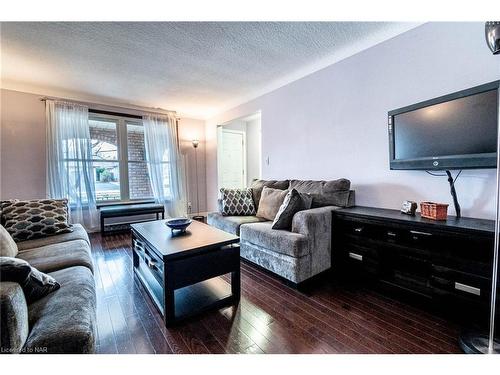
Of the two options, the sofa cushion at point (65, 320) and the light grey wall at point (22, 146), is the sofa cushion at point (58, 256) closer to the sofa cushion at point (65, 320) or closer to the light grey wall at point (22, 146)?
the sofa cushion at point (65, 320)

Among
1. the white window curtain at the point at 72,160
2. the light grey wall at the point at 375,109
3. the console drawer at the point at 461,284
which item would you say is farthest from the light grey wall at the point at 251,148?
the console drawer at the point at 461,284

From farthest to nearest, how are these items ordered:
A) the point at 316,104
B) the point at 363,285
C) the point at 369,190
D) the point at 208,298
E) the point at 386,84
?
the point at 316,104 → the point at 369,190 → the point at 386,84 → the point at 363,285 → the point at 208,298

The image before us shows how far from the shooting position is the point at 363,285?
2.17 meters

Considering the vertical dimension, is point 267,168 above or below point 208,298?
above

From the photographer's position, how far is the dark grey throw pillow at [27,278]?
3.22 feet

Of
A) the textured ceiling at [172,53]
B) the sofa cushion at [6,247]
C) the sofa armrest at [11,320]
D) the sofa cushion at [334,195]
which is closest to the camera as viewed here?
the sofa armrest at [11,320]

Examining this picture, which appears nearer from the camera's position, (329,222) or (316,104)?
(329,222)

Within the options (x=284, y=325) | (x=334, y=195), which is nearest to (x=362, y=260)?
(x=334, y=195)

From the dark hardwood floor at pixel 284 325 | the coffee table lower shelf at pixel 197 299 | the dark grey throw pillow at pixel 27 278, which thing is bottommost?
the dark hardwood floor at pixel 284 325

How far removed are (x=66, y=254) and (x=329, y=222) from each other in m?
2.23

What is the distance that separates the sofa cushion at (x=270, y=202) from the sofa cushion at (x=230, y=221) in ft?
0.34

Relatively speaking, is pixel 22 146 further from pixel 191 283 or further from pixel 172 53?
pixel 191 283

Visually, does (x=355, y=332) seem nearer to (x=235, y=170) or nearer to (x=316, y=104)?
(x=316, y=104)
